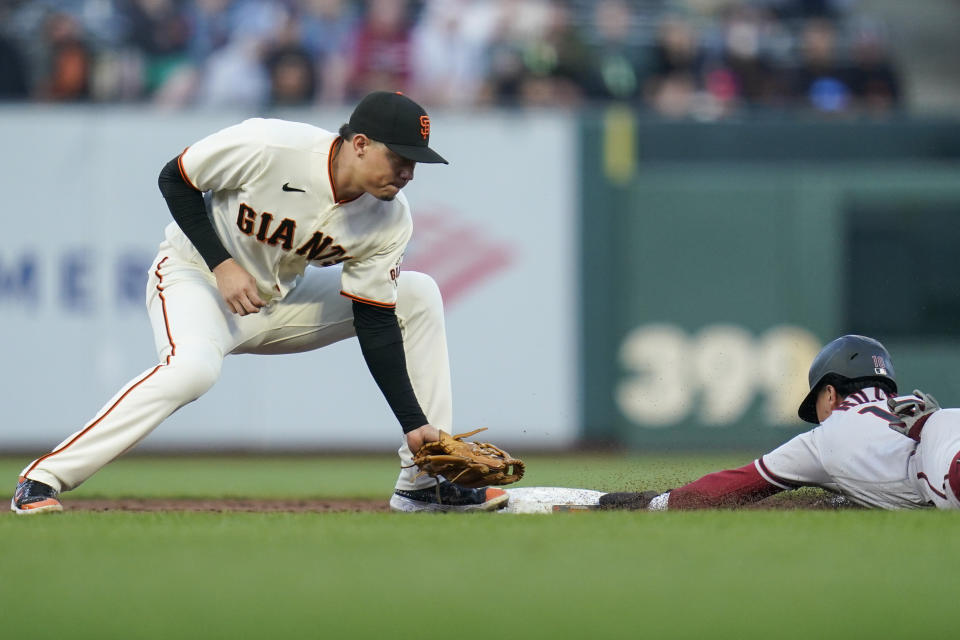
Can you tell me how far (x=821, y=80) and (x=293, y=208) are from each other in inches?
303

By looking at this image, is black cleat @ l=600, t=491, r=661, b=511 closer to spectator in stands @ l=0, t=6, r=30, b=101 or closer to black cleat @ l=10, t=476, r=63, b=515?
black cleat @ l=10, t=476, r=63, b=515

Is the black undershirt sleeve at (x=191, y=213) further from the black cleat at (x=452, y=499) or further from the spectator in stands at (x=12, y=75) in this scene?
the spectator in stands at (x=12, y=75)

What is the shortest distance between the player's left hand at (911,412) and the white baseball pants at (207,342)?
1.69 meters

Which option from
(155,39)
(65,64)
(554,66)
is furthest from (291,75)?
(554,66)

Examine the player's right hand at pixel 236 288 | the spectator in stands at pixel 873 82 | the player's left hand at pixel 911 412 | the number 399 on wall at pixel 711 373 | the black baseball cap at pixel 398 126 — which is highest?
the spectator in stands at pixel 873 82

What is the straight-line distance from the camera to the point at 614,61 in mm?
11266

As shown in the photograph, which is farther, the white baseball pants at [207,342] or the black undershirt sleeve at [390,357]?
the black undershirt sleeve at [390,357]

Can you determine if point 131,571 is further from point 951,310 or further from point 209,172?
point 951,310

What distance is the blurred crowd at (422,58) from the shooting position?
10609 millimetres

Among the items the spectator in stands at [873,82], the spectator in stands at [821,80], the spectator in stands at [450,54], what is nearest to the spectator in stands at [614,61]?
the spectator in stands at [450,54]

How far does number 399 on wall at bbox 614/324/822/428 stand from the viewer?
10.2 meters

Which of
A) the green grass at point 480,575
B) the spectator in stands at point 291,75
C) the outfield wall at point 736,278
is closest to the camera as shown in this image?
the green grass at point 480,575

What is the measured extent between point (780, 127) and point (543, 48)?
6.69 feet

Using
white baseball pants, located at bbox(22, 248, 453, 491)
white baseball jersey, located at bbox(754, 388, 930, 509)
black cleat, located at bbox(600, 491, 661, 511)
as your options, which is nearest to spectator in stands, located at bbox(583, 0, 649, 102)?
white baseball pants, located at bbox(22, 248, 453, 491)
